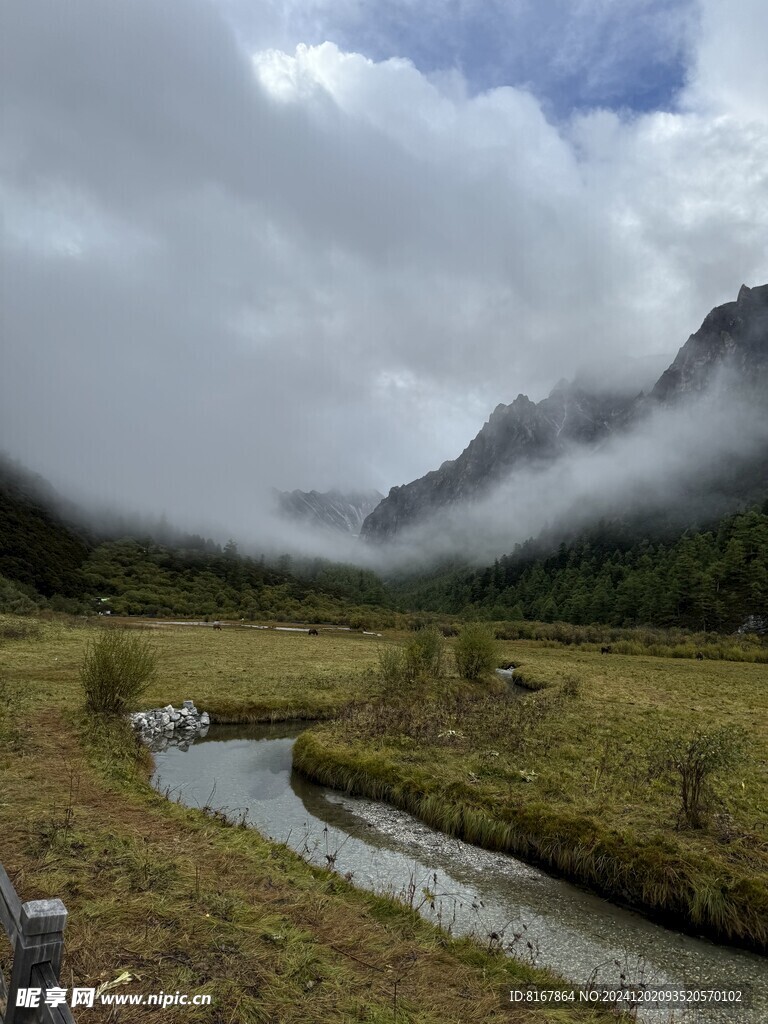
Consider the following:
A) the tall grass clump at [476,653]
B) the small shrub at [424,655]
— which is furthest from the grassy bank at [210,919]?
the tall grass clump at [476,653]

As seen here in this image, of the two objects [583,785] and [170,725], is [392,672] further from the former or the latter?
[583,785]

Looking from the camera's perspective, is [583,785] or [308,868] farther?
[583,785]

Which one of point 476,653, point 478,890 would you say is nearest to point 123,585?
point 476,653

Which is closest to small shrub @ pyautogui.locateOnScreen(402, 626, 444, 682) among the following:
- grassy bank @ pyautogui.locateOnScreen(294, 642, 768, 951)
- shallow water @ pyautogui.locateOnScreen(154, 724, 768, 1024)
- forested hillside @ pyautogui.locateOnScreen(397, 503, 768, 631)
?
grassy bank @ pyautogui.locateOnScreen(294, 642, 768, 951)

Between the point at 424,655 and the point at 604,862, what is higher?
the point at 424,655

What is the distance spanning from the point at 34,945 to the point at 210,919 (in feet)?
22.3

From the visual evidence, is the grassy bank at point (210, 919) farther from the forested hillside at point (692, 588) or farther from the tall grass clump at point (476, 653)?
the forested hillside at point (692, 588)

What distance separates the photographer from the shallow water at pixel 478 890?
37.6 ft

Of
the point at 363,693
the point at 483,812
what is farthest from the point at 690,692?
the point at 483,812

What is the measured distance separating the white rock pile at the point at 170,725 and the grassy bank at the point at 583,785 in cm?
743

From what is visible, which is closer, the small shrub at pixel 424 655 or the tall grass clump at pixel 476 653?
the small shrub at pixel 424 655

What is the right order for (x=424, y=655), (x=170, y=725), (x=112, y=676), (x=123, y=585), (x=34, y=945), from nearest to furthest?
(x=34, y=945) < (x=112, y=676) < (x=170, y=725) < (x=424, y=655) < (x=123, y=585)

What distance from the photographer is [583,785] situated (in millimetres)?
19828

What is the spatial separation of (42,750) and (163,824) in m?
8.20
